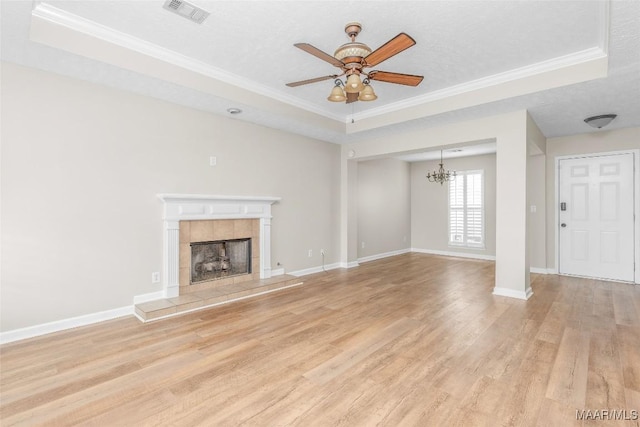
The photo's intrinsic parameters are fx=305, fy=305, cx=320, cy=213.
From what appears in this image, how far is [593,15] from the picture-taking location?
2598 millimetres

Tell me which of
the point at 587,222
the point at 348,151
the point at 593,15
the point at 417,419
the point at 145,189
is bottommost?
the point at 417,419

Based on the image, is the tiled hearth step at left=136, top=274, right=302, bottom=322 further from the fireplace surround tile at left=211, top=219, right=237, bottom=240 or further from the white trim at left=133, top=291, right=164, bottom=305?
the fireplace surround tile at left=211, top=219, right=237, bottom=240

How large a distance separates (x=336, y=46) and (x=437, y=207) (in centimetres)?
652

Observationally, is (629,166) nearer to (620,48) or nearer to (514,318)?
(620,48)

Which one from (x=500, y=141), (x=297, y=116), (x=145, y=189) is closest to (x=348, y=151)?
(x=297, y=116)

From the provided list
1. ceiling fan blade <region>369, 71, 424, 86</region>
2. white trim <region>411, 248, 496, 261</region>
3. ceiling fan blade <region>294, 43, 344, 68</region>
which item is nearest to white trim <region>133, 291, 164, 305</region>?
ceiling fan blade <region>294, 43, 344, 68</region>

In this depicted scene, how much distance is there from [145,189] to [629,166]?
7.50 meters

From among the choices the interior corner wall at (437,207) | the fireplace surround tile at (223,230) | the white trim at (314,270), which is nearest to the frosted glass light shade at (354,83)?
the fireplace surround tile at (223,230)

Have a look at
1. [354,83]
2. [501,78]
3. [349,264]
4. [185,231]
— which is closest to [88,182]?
[185,231]

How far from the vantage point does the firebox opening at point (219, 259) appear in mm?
4320

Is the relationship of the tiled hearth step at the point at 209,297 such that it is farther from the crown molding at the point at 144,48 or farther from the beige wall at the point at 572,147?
the beige wall at the point at 572,147

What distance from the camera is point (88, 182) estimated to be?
11.0ft

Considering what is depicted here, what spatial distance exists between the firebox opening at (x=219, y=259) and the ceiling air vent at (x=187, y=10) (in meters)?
2.72

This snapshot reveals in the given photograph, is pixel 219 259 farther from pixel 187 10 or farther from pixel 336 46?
pixel 336 46
